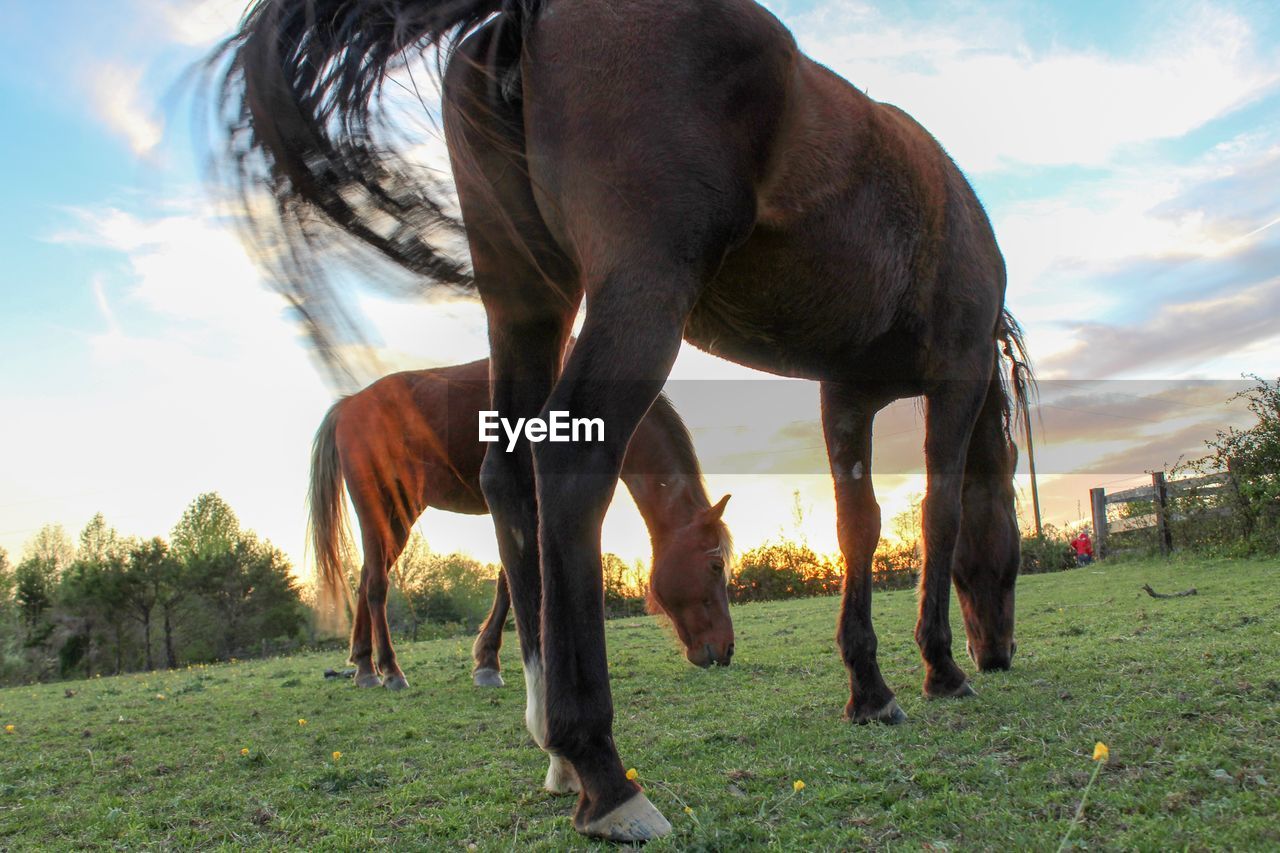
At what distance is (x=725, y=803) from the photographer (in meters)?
2.01

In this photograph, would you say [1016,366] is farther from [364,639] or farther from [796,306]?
[364,639]

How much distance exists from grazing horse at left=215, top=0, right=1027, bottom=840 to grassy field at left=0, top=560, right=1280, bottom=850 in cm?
35

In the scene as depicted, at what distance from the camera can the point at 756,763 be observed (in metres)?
2.42

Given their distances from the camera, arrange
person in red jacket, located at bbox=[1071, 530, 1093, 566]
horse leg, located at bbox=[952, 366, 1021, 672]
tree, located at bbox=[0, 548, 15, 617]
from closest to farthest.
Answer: horse leg, located at bbox=[952, 366, 1021, 672]
person in red jacket, located at bbox=[1071, 530, 1093, 566]
tree, located at bbox=[0, 548, 15, 617]

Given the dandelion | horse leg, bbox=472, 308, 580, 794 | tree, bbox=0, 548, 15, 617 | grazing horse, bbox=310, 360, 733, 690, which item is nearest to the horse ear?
grazing horse, bbox=310, 360, 733, 690

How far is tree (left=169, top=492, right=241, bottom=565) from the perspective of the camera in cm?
2641

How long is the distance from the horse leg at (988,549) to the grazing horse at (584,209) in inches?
47.3

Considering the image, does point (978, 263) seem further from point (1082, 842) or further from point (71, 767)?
point (71, 767)

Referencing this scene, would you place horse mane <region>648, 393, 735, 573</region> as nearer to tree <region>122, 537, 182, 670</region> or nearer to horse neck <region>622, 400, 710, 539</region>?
horse neck <region>622, 400, 710, 539</region>

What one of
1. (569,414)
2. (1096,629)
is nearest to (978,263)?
(569,414)

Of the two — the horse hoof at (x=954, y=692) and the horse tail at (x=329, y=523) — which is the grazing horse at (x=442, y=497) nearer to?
the horse tail at (x=329, y=523)

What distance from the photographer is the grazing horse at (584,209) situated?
181 cm

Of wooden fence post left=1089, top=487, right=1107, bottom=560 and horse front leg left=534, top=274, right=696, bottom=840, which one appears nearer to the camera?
horse front leg left=534, top=274, right=696, bottom=840

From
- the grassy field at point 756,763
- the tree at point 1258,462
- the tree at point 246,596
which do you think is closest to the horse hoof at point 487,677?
the grassy field at point 756,763
